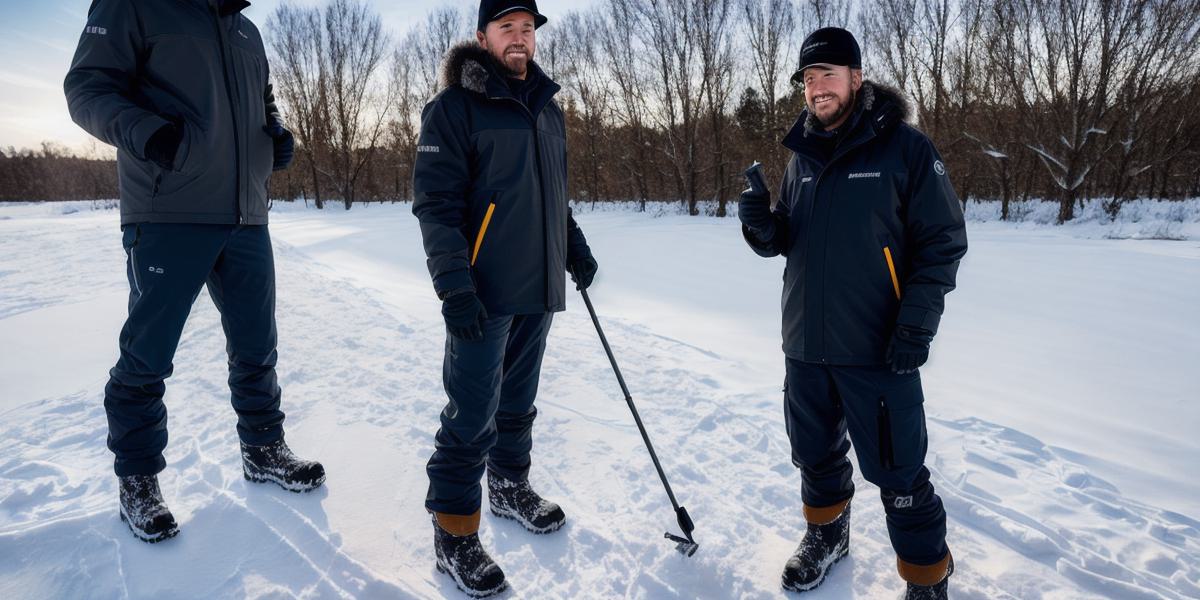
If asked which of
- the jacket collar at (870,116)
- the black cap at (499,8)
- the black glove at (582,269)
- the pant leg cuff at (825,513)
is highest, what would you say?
the black cap at (499,8)

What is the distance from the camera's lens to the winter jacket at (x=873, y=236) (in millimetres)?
1862

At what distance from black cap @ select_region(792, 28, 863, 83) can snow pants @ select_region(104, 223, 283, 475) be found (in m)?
2.25

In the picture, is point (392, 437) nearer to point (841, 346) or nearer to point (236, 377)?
point (236, 377)

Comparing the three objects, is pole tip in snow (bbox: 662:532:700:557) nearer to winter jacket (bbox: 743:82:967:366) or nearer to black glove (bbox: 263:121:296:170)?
winter jacket (bbox: 743:82:967:366)

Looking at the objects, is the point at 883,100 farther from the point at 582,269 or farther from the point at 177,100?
the point at 177,100

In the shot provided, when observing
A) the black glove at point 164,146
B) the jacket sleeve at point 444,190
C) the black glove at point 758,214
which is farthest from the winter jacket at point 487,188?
the black glove at point 164,146

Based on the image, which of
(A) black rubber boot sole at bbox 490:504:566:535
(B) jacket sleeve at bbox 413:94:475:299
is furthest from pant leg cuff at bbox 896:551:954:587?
(B) jacket sleeve at bbox 413:94:475:299

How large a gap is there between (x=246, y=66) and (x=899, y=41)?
22.2 meters

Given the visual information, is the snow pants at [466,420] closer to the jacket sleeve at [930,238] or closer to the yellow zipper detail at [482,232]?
the yellow zipper detail at [482,232]

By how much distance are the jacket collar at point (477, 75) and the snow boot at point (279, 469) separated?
1731 mm

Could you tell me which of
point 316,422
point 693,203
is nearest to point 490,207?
point 316,422

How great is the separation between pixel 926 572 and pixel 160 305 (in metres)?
2.75

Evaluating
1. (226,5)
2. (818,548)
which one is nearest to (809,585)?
(818,548)

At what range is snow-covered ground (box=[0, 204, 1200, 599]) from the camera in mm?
2109
